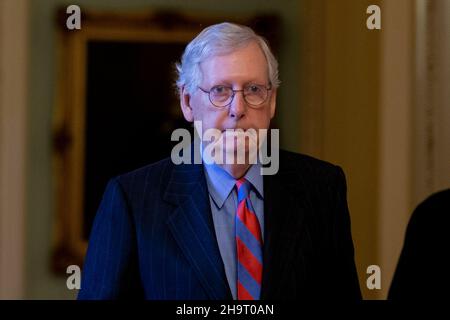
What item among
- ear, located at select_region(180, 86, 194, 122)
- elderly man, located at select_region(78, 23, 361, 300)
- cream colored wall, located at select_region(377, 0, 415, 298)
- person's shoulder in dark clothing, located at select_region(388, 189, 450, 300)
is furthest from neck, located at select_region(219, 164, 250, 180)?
cream colored wall, located at select_region(377, 0, 415, 298)

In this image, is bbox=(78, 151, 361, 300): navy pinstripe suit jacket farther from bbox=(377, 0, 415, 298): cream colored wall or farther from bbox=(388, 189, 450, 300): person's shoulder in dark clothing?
bbox=(377, 0, 415, 298): cream colored wall

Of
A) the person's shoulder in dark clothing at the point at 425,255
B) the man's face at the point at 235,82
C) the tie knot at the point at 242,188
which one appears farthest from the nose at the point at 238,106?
the person's shoulder in dark clothing at the point at 425,255

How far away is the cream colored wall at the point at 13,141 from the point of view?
4.53 ft

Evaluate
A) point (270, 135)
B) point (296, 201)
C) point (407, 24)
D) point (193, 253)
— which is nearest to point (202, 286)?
point (193, 253)

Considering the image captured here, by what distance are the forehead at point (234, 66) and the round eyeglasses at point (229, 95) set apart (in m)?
0.01

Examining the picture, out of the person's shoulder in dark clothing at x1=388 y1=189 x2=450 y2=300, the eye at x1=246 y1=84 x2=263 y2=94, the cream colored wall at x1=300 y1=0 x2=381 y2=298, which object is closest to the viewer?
the person's shoulder in dark clothing at x1=388 y1=189 x2=450 y2=300

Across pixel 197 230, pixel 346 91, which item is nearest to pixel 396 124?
pixel 346 91

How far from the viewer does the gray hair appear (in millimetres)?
1072

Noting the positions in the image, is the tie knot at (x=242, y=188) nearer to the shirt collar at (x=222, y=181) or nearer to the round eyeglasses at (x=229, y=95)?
the shirt collar at (x=222, y=181)

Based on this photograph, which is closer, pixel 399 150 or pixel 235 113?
pixel 235 113

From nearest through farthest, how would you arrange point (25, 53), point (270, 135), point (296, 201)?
1. point (296, 201)
2. point (270, 135)
3. point (25, 53)

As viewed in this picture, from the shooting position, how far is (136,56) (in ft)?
4.66
